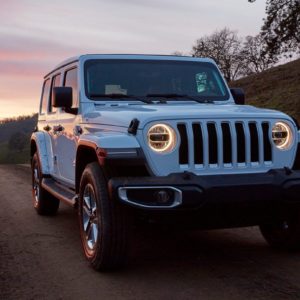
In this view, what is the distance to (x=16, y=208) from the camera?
352 inches

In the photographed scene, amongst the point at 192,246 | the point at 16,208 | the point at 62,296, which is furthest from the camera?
the point at 16,208

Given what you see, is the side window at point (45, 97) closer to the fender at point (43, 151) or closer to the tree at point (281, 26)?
the fender at point (43, 151)

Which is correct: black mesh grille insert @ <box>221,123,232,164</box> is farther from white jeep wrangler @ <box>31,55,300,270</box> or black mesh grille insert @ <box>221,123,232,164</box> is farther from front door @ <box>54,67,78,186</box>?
front door @ <box>54,67,78,186</box>

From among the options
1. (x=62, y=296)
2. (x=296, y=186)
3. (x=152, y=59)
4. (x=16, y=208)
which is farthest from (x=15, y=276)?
(x=16, y=208)

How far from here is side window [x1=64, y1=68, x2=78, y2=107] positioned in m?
6.30

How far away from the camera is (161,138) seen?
4.64 meters

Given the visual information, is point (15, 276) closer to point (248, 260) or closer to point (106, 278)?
point (106, 278)

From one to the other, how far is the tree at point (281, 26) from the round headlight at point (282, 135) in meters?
25.0

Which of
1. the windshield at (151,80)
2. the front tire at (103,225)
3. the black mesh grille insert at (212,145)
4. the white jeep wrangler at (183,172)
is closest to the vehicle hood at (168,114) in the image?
the white jeep wrangler at (183,172)

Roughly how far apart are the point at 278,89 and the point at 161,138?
125ft

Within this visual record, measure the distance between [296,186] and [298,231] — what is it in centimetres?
88

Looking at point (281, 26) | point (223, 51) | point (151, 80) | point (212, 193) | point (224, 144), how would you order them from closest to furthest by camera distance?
point (212, 193), point (224, 144), point (151, 80), point (281, 26), point (223, 51)

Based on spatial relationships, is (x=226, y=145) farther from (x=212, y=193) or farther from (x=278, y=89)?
(x=278, y=89)

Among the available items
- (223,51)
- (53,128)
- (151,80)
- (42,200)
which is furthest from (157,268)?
(223,51)
